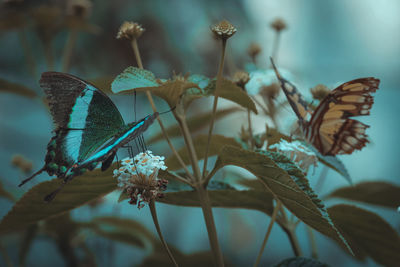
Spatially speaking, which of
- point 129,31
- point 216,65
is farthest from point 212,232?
point 216,65

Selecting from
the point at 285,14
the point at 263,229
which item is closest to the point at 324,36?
the point at 285,14

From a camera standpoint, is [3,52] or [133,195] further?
[3,52]

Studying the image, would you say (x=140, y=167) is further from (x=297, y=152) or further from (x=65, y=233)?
(x=65, y=233)

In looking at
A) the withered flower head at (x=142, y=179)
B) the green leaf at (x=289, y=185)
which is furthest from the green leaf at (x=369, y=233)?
the withered flower head at (x=142, y=179)

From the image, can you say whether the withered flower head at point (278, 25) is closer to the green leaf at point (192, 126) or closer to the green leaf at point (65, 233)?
the green leaf at point (192, 126)

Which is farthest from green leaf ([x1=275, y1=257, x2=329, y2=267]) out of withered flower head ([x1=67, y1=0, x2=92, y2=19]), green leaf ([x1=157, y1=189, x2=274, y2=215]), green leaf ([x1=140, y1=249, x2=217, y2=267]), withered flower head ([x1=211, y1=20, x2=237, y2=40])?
withered flower head ([x1=67, y1=0, x2=92, y2=19])

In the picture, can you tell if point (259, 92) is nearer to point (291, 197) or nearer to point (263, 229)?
point (291, 197)
